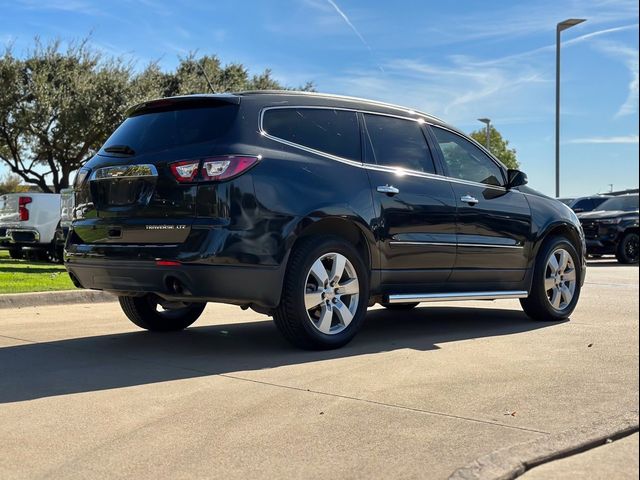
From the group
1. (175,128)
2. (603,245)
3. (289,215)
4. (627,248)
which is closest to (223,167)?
(289,215)

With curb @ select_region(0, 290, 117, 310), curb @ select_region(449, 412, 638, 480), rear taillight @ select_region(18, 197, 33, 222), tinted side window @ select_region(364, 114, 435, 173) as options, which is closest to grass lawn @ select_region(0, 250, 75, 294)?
curb @ select_region(0, 290, 117, 310)

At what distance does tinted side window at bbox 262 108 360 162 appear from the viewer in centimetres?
555

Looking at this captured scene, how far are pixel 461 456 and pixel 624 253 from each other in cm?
1603

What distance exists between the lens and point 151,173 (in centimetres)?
527

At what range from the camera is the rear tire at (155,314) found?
654cm

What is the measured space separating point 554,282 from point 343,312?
2682mm

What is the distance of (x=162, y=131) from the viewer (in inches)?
219

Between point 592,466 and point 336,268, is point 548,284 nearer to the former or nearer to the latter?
point 336,268

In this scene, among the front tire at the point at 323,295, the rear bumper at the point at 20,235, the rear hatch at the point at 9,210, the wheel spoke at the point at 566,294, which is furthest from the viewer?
the rear hatch at the point at 9,210

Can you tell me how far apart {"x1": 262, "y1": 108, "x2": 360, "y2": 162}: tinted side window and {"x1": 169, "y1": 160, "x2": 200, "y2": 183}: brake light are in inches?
24.4

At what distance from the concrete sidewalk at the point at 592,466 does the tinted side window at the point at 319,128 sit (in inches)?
124

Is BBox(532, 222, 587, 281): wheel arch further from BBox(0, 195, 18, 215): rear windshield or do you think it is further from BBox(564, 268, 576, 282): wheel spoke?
BBox(0, 195, 18, 215): rear windshield

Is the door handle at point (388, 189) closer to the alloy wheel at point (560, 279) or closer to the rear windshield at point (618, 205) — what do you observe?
the alloy wheel at point (560, 279)

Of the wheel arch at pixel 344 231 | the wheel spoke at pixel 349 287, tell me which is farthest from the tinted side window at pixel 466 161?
the wheel spoke at pixel 349 287
